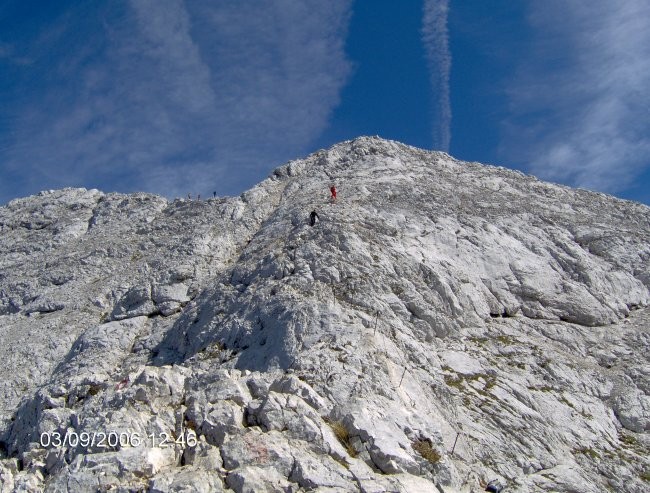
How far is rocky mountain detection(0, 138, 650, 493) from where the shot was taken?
21.0 metres

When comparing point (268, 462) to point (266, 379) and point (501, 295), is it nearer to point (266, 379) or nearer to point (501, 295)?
point (266, 379)

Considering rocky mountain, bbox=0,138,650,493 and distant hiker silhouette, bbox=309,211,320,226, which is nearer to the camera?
rocky mountain, bbox=0,138,650,493

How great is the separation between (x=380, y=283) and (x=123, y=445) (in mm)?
17532

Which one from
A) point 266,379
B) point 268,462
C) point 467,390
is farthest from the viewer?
point 467,390

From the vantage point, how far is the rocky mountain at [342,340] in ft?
68.9

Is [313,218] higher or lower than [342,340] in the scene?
higher

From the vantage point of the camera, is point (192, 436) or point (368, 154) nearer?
point (192, 436)

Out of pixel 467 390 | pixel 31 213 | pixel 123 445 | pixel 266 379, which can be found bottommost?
pixel 123 445

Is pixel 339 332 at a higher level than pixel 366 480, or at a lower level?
higher

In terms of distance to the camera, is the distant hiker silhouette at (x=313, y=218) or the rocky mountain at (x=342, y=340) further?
the distant hiker silhouette at (x=313, y=218)

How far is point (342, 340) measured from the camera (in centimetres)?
2803

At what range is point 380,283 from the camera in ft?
112

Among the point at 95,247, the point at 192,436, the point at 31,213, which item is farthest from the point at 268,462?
the point at 31,213

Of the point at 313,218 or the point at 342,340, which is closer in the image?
the point at 342,340
